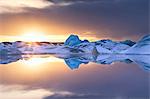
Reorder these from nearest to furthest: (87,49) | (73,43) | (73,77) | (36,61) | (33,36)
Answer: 1. (73,77)
2. (33,36)
3. (73,43)
4. (36,61)
5. (87,49)

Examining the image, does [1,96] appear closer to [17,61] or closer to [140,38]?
[17,61]

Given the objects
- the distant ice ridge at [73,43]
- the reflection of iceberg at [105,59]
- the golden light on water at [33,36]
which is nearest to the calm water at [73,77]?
the reflection of iceberg at [105,59]

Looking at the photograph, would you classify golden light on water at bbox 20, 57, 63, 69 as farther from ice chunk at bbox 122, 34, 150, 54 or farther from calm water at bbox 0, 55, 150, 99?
ice chunk at bbox 122, 34, 150, 54

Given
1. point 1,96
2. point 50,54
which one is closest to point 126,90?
point 1,96

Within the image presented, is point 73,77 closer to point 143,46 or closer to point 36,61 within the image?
point 36,61

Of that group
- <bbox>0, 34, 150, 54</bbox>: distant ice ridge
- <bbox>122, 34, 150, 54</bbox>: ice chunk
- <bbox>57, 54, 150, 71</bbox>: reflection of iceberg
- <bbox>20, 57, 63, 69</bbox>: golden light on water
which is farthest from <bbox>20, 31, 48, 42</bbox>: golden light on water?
<bbox>122, 34, 150, 54</bbox>: ice chunk

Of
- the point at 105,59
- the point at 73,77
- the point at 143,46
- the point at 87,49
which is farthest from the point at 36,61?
the point at 143,46

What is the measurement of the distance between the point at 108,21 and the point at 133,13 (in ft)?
1.16

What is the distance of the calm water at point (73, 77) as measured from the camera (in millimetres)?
3583

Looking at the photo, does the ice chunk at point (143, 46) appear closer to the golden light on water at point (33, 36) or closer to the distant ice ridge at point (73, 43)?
the distant ice ridge at point (73, 43)

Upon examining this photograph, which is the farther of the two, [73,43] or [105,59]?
[105,59]

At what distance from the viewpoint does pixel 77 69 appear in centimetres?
486

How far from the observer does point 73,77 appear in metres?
4.33

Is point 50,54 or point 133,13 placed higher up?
point 133,13
